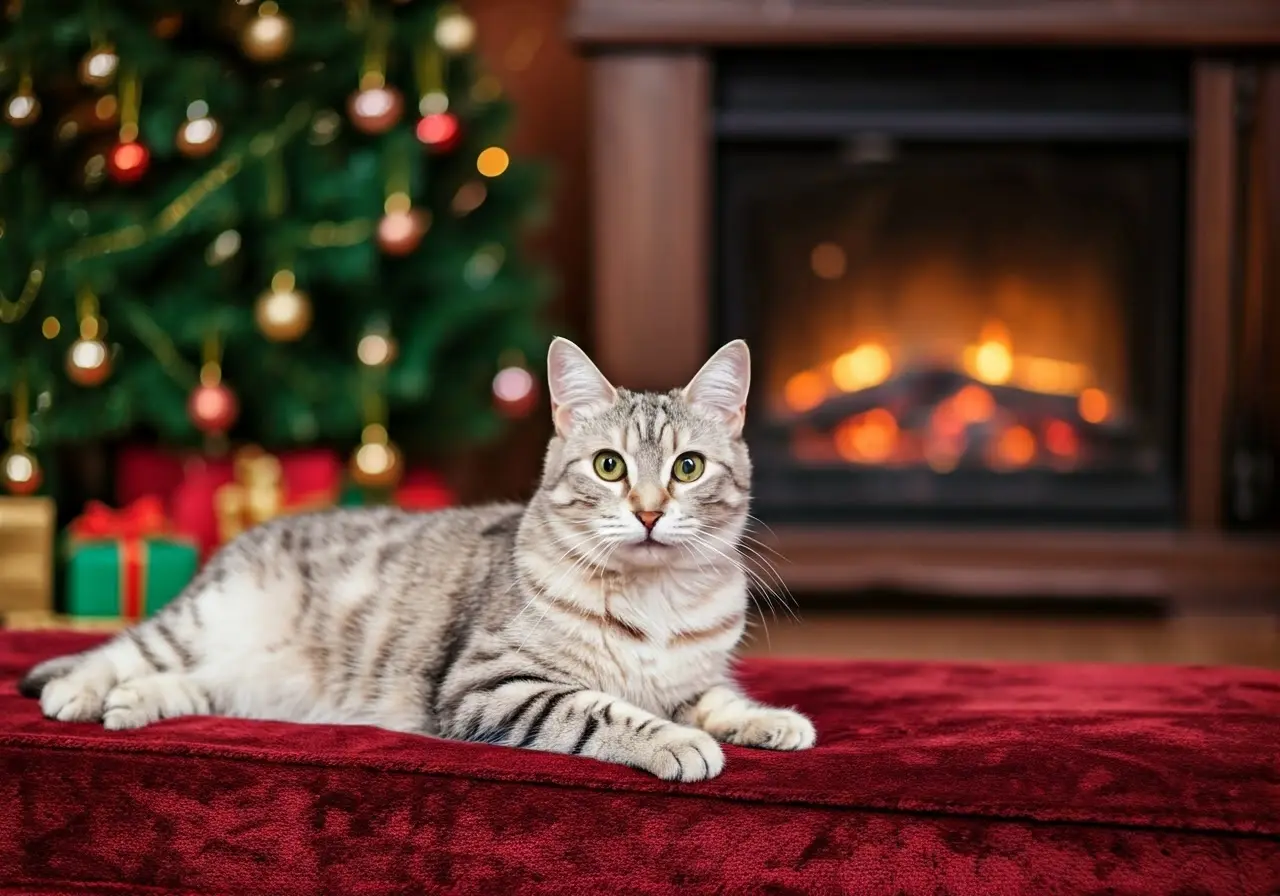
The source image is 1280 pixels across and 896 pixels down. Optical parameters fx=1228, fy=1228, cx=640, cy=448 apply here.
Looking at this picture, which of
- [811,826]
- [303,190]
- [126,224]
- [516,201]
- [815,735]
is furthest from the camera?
[516,201]

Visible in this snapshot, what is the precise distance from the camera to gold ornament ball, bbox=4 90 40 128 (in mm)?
2229

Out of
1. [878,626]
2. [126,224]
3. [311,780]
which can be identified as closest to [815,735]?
[311,780]

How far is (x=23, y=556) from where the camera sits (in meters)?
2.31

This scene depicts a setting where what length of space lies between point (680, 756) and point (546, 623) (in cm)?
22

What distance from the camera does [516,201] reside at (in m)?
2.73

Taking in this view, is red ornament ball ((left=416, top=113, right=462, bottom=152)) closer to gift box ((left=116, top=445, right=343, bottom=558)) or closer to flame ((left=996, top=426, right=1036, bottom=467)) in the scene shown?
gift box ((left=116, top=445, right=343, bottom=558))

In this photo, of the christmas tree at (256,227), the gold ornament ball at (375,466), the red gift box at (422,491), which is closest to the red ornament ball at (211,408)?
the christmas tree at (256,227)

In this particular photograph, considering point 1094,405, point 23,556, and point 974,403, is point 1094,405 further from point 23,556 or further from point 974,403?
point 23,556

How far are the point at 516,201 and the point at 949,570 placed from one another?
125 centimetres

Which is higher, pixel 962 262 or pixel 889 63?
pixel 889 63

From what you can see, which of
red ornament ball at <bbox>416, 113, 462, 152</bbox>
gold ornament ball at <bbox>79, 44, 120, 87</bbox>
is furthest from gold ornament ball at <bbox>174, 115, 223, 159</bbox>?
red ornament ball at <bbox>416, 113, 462, 152</bbox>

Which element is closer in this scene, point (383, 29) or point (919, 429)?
point (383, 29)

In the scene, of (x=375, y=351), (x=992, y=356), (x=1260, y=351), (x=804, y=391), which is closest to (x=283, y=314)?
(x=375, y=351)

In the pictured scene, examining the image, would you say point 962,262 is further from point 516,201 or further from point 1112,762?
point 1112,762
